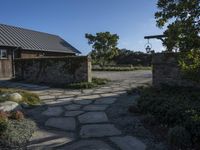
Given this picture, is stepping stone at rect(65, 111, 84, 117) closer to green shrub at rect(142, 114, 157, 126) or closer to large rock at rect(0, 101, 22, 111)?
large rock at rect(0, 101, 22, 111)

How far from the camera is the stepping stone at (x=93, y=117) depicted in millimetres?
6188

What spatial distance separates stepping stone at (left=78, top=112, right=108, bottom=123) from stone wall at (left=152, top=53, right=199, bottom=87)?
3390 millimetres

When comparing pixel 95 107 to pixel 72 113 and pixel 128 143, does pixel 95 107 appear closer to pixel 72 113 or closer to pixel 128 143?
pixel 72 113

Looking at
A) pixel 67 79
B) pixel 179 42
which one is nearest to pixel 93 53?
pixel 67 79

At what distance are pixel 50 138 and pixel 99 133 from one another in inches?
38.4

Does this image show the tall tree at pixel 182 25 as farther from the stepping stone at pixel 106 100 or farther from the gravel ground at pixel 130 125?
the stepping stone at pixel 106 100

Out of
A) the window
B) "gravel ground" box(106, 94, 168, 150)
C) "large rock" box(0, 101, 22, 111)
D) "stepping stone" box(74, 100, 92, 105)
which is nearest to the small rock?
"large rock" box(0, 101, 22, 111)

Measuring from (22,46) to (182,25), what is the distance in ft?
63.5

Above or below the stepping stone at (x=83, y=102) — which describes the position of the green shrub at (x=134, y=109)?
above

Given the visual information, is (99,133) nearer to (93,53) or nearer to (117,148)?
(117,148)

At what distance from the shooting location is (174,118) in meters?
5.25

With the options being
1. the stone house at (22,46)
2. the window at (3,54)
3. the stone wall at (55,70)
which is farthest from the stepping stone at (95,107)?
the window at (3,54)

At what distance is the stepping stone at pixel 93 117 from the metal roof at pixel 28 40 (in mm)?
15379

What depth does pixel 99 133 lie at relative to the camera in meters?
5.20
